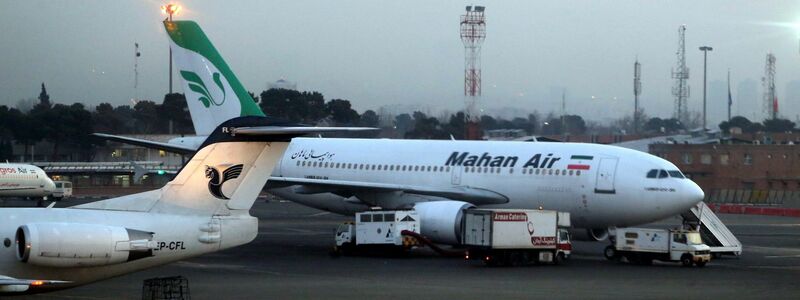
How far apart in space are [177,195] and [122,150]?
69709 mm

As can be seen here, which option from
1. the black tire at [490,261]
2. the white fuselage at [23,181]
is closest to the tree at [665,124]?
the white fuselage at [23,181]

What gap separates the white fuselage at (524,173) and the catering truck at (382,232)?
4303 millimetres

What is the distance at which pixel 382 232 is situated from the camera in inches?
Result: 1468

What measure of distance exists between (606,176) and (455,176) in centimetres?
547

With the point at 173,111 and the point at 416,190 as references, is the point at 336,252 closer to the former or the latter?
the point at 416,190

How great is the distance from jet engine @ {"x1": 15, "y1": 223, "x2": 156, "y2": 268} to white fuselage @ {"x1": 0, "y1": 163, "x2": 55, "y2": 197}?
52.4 m

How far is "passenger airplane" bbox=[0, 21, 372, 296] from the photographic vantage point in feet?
67.5

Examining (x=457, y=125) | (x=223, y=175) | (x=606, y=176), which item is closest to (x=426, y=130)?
(x=457, y=125)

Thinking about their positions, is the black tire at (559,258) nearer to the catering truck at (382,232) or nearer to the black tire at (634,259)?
the black tire at (634,259)

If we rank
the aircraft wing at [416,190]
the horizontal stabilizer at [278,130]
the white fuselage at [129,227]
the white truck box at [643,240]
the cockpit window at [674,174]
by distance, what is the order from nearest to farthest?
the horizontal stabilizer at [278,130] → the white fuselage at [129,227] → the white truck box at [643,240] → the cockpit window at [674,174] → the aircraft wing at [416,190]

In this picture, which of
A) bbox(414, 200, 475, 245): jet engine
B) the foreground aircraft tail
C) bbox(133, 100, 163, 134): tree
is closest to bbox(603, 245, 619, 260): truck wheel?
bbox(414, 200, 475, 245): jet engine

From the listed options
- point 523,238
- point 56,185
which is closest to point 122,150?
point 56,185

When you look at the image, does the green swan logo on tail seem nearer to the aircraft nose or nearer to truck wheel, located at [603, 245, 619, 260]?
truck wheel, located at [603, 245, 619, 260]

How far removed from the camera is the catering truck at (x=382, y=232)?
3712 cm
